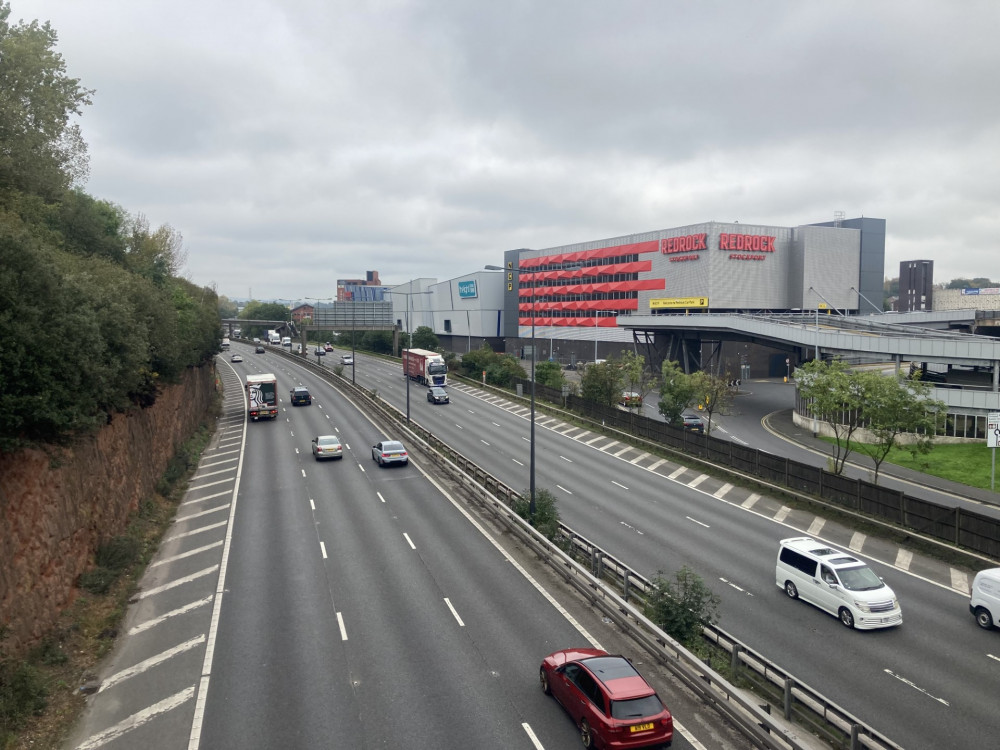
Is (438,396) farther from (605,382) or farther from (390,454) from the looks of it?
(390,454)

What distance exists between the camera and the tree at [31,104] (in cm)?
2531

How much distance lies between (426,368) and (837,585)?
57.5 m

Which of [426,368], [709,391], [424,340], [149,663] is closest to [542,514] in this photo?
[149,663]

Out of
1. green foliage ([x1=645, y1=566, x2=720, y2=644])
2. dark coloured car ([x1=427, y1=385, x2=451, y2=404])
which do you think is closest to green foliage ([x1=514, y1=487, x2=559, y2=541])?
green foliage ([x1=645, y1=566, x2=720, y2=644])

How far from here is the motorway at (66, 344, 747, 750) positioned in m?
13.6

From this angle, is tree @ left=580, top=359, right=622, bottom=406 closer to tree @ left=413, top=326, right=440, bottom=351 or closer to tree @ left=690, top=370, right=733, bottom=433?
tree @ left=690, top=370, right=733, bottom=433

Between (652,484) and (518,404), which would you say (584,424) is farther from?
(652,484)

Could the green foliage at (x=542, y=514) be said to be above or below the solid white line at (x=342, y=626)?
above

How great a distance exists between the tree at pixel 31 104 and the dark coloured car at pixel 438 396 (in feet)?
130

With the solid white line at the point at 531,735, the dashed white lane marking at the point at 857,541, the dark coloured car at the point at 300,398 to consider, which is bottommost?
the dashed white lane marking at the point at 857,541

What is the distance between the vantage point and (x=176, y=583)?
22312 millimetres

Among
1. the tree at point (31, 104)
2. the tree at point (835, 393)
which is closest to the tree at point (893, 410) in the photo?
the tree at point (835, 393)

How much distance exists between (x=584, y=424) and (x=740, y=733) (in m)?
42.3

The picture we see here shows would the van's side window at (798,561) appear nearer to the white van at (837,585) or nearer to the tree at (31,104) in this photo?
the white van at (837,585)
